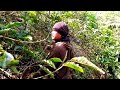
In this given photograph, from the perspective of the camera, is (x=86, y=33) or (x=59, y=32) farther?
(x=86, y=33)

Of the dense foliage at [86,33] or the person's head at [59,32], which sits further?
the dense foliage at [86,33]

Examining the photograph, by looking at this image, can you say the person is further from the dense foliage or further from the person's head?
the dense foliage

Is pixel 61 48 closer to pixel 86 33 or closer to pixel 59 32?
pixel 59 32

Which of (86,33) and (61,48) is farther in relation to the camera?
(86,33)

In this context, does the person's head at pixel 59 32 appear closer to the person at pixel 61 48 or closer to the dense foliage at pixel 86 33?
the person at pixel 61 48

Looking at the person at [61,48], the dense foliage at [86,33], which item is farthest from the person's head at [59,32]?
the dense foliage at [86,33]

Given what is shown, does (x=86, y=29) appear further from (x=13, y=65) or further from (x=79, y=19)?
(x=13, y=65)

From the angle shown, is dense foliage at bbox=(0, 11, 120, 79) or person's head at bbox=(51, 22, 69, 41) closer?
person's head at bbox=(51, 22, 69, 41)

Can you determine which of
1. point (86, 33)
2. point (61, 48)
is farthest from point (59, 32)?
point (86, 33)

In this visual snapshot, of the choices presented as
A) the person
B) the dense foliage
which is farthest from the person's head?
the dense foliage

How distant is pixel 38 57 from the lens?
1.90m
